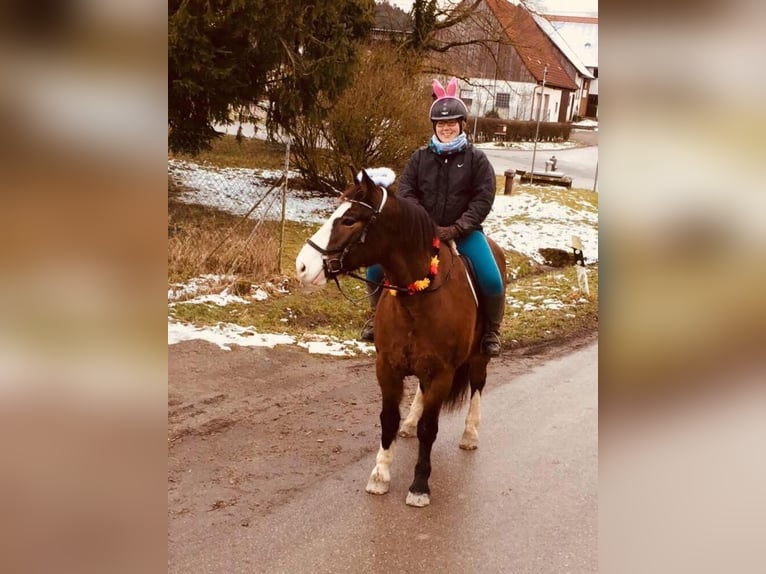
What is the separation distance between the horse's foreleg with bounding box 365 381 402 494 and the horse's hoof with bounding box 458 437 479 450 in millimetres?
783

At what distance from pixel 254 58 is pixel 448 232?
593 cm

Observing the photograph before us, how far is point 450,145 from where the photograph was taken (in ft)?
13.9

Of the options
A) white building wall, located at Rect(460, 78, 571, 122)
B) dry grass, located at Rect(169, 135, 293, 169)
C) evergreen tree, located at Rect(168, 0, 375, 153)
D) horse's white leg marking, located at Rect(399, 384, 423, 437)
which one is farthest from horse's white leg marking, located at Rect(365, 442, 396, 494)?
dry grass, located at Rect(169, 135, 293, 169)

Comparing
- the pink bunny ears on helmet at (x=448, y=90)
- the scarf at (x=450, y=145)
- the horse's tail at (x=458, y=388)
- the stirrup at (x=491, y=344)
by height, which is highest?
the pink bunny ears on helmet at (x=448, y=90)

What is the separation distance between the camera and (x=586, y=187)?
1658 cm

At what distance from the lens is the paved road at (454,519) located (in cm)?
343

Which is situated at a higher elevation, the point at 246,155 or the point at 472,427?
the point at 246,155

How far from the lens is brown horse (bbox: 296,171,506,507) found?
351cm

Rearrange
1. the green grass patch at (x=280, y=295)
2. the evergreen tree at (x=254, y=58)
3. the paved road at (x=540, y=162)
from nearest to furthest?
1. the green grass patch at (x=280, y=295)
2. the evergreen tree at (x=254, y=58)
3. the paved road at (x=540, y=162)

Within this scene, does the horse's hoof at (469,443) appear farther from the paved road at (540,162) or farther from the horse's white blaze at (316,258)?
the paved road at (540,162)

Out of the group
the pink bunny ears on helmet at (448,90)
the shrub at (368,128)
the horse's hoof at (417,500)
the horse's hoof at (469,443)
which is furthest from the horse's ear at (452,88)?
the shrub at (368,128)

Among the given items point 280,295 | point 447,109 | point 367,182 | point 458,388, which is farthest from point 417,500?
point 280,295

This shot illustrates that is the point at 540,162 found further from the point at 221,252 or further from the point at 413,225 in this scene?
the point at 413,225
